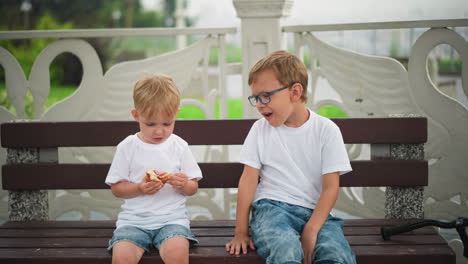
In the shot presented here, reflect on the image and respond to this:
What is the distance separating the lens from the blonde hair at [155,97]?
112 inches

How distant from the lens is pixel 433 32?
4.17m

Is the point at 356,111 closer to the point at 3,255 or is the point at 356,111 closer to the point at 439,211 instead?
the point at 439,211

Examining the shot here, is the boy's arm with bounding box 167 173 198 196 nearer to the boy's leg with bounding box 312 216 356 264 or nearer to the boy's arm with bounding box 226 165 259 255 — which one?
the boy's arm with bounding box 226 165 259 255

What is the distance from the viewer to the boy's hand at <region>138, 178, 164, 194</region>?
110 inches

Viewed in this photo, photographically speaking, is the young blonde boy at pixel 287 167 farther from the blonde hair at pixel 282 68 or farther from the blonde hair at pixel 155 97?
the blonde hair at pixel 155 97

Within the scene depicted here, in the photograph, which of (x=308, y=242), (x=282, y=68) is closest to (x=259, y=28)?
(x=282, y=68)

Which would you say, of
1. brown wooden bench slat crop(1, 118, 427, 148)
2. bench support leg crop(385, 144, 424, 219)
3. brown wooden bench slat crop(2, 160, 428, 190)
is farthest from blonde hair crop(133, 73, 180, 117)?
bench support leg crop(385, 144, 424, 219)

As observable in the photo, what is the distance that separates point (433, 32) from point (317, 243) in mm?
2124

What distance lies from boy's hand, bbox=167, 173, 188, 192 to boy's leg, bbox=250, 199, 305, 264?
366mm

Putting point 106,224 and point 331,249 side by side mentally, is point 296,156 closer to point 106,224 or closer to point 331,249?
point 331,249

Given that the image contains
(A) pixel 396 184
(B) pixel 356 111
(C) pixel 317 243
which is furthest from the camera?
(B) pixel 356 111

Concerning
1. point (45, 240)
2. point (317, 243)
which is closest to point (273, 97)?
point (317, 243)

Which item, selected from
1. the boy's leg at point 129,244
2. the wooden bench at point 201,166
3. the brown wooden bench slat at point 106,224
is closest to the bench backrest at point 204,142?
the wooden bench at point 201,166

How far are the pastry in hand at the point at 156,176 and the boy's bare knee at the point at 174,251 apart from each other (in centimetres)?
28
